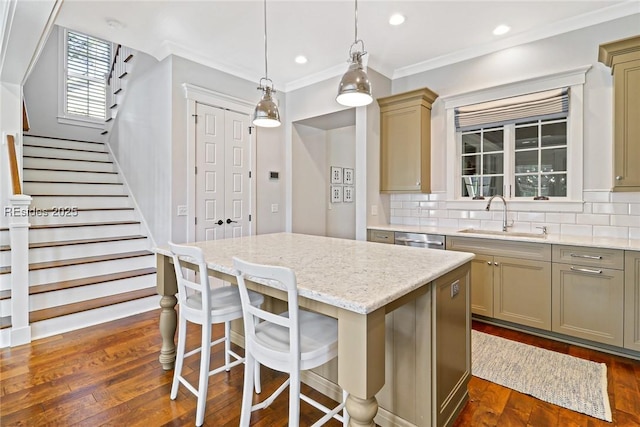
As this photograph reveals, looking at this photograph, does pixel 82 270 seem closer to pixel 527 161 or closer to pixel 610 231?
pixel 527 161

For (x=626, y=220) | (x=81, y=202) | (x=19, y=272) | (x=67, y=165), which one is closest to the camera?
(x=19, y=272)

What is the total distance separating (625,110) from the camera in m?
→ 2.71

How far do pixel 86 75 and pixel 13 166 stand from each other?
4537 mm

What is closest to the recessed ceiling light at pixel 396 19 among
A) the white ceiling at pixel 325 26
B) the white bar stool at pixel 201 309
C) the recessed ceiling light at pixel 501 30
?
the white ceiling at pixel 325 26

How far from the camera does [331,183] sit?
5625 mm

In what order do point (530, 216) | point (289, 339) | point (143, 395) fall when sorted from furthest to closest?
point (530, 216)
point (143, 395)
point (289, 339)

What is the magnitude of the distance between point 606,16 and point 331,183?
3809mm

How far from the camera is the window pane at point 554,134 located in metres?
3.31

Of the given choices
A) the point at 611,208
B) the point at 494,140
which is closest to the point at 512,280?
the point at 611,208

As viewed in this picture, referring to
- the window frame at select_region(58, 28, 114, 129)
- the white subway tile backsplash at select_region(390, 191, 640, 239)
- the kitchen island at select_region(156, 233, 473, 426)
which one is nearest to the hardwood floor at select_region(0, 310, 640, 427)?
the kitchen island at select_region(156, 233, 473, 426)

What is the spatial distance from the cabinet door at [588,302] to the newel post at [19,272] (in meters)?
4.60

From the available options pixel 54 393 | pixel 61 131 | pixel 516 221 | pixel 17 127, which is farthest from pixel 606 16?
pixel 61 131

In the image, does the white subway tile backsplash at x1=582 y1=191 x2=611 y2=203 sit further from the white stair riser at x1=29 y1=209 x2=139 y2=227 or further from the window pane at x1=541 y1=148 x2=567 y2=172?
the white stair riser at x1=29 y1=209 x2=139 y2=227

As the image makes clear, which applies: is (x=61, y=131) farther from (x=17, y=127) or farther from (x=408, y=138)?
(x=408, y=138)
